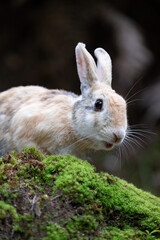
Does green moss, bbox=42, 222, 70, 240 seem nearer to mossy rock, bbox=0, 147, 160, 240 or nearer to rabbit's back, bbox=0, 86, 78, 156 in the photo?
mossy rock, bbox=0, 147, 160, 240

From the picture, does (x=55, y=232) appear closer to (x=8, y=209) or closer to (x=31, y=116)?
(x=8, y=209)

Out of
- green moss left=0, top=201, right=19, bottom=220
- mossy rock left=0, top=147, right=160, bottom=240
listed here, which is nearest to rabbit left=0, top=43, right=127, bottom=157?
mossy rock left=0, top=147, right=160, bottom=240

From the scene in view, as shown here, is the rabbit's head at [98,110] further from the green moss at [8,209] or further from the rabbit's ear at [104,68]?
the green moss at [8,209]

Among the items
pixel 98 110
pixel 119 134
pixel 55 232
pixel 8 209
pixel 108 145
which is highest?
pixel 98 110

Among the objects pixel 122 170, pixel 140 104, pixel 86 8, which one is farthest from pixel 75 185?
pixel 86 8

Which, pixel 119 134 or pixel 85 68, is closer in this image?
pixel 119 134

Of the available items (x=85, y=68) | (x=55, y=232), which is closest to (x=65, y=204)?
(x=55, y=232)

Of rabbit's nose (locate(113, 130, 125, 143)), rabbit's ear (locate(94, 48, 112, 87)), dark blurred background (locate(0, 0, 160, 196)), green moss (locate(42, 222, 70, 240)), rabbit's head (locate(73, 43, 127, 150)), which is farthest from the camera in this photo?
dark blurred background (locate(0, 0, 160, 196))

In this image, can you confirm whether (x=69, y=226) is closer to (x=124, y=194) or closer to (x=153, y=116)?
(x=124, y=194)
